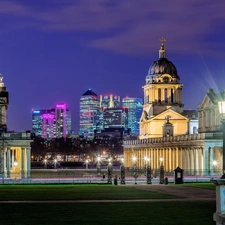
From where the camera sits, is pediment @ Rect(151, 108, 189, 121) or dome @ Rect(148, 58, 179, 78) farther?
dome @ Rect(148, 58, 179, 78)

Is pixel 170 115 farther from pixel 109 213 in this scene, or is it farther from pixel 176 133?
pixel 109 213

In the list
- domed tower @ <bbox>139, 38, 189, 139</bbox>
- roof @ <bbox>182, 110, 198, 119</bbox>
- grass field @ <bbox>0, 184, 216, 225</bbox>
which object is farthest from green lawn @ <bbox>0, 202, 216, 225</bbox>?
roof @ <bbox>182, 110, 198, 119</bbox>

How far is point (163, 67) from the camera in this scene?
198 meters

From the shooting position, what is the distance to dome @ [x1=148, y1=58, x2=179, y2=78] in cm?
19775

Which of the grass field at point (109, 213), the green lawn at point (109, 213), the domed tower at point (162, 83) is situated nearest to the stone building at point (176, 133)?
the domed tower at point (162, 83)

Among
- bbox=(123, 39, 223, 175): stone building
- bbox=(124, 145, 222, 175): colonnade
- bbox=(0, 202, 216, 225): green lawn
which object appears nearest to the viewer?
bbox=(0, 202, 216, 225): green lawn

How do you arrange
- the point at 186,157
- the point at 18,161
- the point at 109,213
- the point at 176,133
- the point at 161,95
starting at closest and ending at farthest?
the point at 109,213 < the point at 18,161 < the point at 186,157 < the point at 176,133 < the point at 161,95

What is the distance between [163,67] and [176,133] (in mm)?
16644

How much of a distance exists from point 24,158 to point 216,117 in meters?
36.2

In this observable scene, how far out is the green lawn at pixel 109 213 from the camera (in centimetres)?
3944

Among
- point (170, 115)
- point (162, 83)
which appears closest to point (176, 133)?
point (170, 115)

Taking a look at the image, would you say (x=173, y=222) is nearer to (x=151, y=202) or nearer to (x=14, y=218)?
(x=14, y=218)

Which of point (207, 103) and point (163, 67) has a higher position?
point (163, 67)

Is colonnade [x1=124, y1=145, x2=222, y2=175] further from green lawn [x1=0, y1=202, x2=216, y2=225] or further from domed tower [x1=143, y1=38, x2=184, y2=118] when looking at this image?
green lawn [x1=0, y1=202, x2=216, y2=225]
